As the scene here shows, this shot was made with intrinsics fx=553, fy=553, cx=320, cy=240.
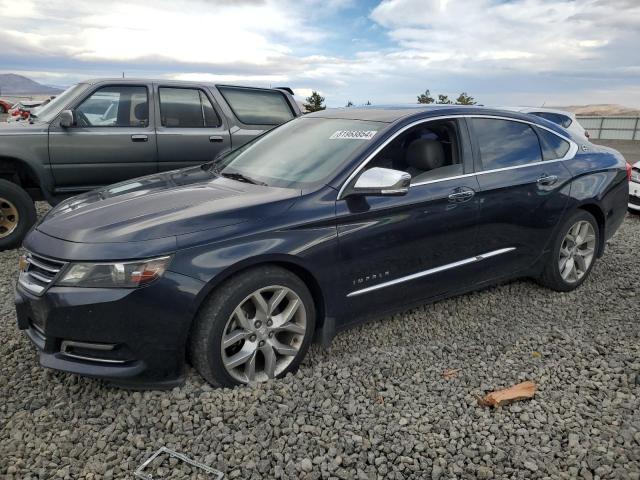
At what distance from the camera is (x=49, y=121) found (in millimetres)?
5859

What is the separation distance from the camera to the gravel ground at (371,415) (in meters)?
2.48

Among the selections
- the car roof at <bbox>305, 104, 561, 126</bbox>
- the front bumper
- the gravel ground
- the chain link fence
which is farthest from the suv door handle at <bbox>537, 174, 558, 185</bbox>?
A: the chain link fence

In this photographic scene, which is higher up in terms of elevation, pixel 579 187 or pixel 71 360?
pixel 579 187

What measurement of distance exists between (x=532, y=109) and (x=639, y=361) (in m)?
6.51

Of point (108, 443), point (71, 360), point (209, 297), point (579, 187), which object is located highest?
point (579, 187)

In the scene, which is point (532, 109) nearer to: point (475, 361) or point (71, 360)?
point (475, 361)

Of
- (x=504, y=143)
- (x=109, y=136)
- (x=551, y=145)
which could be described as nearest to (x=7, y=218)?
(x=109, y=136)

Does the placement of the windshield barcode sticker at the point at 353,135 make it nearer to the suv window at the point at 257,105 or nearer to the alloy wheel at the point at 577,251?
the alloy wheel at the point at 577,251

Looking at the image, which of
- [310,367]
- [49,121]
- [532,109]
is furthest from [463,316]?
[532,109]

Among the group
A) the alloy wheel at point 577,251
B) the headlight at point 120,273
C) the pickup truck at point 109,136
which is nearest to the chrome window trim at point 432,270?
the alloy wheel at point 577,251

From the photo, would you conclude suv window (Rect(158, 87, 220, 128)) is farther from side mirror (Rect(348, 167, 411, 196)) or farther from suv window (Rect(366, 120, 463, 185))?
side mirror (Rect(348, 167, 411, 196))

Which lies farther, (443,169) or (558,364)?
(443,169)

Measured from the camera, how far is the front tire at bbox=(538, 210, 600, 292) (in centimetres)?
452

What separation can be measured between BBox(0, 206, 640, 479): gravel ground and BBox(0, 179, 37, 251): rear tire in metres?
2.07
